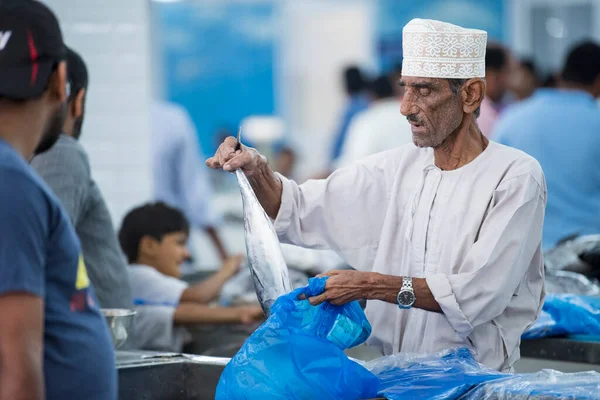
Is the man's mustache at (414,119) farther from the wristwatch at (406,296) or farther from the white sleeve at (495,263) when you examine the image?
the wristwatch at (406,296)

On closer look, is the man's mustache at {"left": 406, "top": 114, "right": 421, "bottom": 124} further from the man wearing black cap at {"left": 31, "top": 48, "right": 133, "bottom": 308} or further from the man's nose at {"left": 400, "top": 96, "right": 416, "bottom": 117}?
the man wearing black cap at {"left": 31, "top": 48, "right": 133, "bottom": 308}

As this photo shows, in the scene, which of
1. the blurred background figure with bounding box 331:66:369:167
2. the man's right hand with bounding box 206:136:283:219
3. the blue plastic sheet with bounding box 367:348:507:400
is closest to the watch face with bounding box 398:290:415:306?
the blue plastic sheet with bounding box 367:348:507:400

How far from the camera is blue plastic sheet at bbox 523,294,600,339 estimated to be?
3453mm

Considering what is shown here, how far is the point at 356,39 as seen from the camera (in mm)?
14961

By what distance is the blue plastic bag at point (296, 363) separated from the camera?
8.00ft

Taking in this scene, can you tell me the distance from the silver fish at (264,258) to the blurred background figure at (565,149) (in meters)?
2.84

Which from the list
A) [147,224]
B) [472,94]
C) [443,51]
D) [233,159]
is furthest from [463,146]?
[147,224]

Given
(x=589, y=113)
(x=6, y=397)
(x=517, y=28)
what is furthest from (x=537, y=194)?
(x=517, y=28)

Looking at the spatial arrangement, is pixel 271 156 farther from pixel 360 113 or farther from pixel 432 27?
pixel 432 27

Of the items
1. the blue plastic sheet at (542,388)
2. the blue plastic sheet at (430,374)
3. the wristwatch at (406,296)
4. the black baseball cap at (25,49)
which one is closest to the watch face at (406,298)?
the wristwatch at (406,296)

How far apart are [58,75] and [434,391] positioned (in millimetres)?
1219

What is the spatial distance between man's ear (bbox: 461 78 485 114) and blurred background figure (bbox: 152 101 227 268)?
159 inches

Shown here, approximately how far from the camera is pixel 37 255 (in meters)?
1.76

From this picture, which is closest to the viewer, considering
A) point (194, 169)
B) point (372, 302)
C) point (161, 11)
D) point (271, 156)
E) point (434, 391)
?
point (434, 391)
